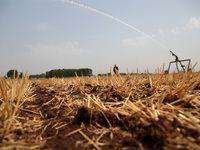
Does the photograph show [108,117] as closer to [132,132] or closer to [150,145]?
[132,132]

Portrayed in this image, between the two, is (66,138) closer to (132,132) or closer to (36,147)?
(36,147)

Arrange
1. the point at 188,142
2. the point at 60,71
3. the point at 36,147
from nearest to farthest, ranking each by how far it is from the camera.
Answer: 1. the point at 188,142
2. the point at 36,147
3. the point at 60,71

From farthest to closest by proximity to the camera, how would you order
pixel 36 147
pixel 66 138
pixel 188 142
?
pixel 66 138
pixel 36 147
pixel 188 142

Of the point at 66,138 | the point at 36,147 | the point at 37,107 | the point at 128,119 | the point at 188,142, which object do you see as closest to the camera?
the point at 188,142

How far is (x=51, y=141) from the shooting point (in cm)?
98

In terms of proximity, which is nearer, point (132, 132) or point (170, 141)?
point (170, 141)

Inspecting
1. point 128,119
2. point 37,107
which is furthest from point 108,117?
point 37,107

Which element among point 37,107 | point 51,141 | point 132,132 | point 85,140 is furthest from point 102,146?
point 37,107

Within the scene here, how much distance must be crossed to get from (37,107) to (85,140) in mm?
1107

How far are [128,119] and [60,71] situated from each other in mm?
35216

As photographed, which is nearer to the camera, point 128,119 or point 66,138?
point 66,138

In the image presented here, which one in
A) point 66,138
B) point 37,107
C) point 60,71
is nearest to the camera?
point 66,138

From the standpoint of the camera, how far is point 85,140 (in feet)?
3.27

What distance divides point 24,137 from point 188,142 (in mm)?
1179
